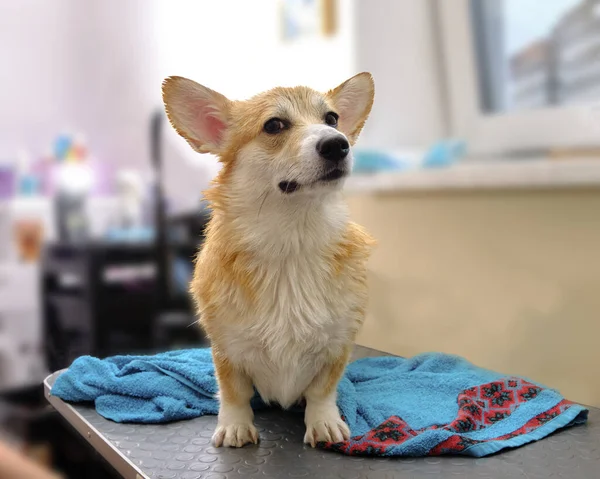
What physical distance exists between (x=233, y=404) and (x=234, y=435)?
44 millimetres

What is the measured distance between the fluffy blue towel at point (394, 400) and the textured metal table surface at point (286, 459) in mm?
16

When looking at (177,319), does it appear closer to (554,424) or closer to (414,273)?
(414,273)

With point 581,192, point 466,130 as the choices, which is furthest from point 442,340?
point 466,130

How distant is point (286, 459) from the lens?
2.56 feet

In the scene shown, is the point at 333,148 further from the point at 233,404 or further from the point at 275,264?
the point at 233,404

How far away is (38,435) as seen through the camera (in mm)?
1938

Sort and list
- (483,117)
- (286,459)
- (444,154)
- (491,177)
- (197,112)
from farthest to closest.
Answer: (483,117) → (444,154) → (491,177) → (197,112) → (286,459)

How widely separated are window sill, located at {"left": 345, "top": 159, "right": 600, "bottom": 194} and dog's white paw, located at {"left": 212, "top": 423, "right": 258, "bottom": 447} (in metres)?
0.53

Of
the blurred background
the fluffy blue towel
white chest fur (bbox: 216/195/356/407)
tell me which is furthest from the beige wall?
white chest fur (bbox: 216/195/356/407)

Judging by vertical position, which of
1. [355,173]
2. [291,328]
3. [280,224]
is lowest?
[291,328]

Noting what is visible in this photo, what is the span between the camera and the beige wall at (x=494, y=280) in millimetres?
1178

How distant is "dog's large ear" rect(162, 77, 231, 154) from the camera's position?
86cm

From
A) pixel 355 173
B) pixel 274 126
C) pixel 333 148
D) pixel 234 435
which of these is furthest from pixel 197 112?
pixel 355 173

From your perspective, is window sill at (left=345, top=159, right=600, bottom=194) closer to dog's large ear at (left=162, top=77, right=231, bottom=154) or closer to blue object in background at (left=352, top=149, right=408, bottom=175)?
blue object in background at (left=352, top=149, right=408, bottom=175)
